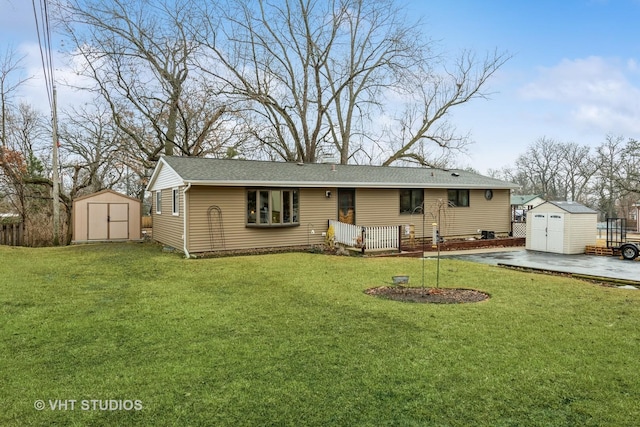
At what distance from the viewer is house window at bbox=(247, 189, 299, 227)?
45.9 feet

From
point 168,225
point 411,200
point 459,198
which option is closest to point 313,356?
point 168,225

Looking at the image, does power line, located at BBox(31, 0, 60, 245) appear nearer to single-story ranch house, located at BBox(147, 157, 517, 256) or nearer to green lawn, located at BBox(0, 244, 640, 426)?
single-story ranch house, located at BBox(147, 157, 517, 256)

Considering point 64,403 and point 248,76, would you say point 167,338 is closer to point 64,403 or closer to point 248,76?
point 64,403

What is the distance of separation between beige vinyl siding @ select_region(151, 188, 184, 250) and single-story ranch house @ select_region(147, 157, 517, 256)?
0.03 m

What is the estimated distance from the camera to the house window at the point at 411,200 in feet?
56.4

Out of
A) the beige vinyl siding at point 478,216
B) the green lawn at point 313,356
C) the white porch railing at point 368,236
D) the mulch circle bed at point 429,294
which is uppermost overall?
the beige vinyl siding at point 478,216

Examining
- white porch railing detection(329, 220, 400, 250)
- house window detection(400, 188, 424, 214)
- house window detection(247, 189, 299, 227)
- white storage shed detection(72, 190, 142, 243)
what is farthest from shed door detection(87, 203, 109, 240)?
house window detection(400, 188, 424, 214)

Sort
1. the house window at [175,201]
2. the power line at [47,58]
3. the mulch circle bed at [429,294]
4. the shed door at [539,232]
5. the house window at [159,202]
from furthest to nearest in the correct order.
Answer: the house window at [159,202] → the shed door at [539,232] → the house window at [175,201] → the power line at [47,58] → the mulch circle bed at [429,294]

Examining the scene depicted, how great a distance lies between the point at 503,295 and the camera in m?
7.51

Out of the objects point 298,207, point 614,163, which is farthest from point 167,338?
point 614,163

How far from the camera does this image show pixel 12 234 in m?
17.0

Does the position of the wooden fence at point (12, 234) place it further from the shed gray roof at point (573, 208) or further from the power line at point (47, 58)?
the shed gray roof at point (573, 208)

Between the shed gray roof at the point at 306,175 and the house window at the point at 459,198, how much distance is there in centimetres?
43

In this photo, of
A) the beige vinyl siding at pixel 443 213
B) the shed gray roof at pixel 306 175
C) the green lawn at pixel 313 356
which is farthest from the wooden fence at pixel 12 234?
the beige vinyl siding at pixel 443 213
